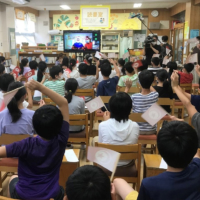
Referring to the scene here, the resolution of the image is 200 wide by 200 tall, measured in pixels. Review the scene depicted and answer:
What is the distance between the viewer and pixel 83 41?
27.2 ft

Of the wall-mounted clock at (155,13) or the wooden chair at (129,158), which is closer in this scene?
the wooden chair at (129,158)

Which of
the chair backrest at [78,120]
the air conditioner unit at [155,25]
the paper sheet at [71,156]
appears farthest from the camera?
the air conditioner unit at [155,25]

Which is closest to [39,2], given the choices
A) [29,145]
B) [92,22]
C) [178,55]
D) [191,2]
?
[92,22]

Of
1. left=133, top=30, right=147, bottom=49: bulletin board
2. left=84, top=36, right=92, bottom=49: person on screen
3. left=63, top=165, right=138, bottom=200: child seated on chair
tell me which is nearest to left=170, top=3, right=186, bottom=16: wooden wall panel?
left=133, top=30, right=147, bottom=49: bulletin board

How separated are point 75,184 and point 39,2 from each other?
757 cm

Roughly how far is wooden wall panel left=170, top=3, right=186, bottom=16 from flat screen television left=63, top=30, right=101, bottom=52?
3.41 meters

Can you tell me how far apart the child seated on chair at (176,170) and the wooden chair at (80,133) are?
1.52m

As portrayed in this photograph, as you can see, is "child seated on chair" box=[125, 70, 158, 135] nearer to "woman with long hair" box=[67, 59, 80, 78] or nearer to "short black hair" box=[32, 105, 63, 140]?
"short black hair" box=[32, 105, 63, 140]

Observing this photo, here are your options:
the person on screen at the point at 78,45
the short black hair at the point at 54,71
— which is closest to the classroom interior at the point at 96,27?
the person on screen at the point at 78,45

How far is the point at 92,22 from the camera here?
7918mm

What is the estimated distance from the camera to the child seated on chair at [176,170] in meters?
A: 1.03

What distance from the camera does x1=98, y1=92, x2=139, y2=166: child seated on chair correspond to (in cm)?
190

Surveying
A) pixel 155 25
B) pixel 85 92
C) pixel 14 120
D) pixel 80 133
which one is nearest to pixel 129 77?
pixel 85 92

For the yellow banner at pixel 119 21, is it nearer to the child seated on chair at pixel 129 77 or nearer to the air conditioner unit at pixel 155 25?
the air conditioner unit at pixel 155 25
